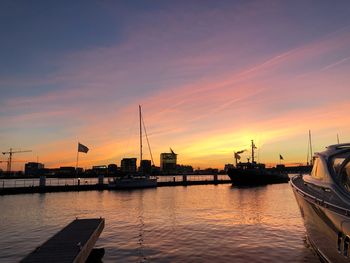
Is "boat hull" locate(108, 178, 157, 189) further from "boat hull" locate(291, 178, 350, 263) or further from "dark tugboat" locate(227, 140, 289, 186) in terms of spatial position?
"boat hull" locate(291, 178, 350, 263)

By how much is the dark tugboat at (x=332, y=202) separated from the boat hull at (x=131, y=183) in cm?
6520

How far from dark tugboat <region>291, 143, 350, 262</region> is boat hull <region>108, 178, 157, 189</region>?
214ft

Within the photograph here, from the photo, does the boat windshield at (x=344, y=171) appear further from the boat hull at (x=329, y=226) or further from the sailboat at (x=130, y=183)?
the sailboat at (x=130, y=183)

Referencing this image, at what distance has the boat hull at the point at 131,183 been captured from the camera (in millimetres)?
79619

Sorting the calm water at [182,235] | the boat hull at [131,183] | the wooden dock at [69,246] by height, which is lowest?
the calm water at [182,235]

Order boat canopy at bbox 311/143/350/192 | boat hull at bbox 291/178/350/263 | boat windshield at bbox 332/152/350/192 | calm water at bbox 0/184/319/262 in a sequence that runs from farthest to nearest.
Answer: calm water at bbox 0/184/319/262
boat canopy at bbox 311/143/350/192
boat windshield at bbox 332/152/350/192
boat hull at bbox 291/178/350/263

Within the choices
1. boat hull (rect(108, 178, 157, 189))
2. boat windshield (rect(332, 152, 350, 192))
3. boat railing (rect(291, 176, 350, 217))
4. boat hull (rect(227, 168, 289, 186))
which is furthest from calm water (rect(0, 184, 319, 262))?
boat hull (rect(227, 168, 289, 186))

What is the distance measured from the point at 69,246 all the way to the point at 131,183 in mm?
66437

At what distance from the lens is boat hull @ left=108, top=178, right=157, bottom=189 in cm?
7962

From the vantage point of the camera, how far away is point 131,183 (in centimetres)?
8281

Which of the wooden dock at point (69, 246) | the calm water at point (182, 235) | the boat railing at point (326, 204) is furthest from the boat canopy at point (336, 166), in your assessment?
the wooden dock at point (69, 246)

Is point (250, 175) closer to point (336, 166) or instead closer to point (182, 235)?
point (182, 235)

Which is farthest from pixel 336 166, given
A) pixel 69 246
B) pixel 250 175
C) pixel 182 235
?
pixel 250 175

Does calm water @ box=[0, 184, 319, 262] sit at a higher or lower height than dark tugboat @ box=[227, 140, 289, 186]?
lower
